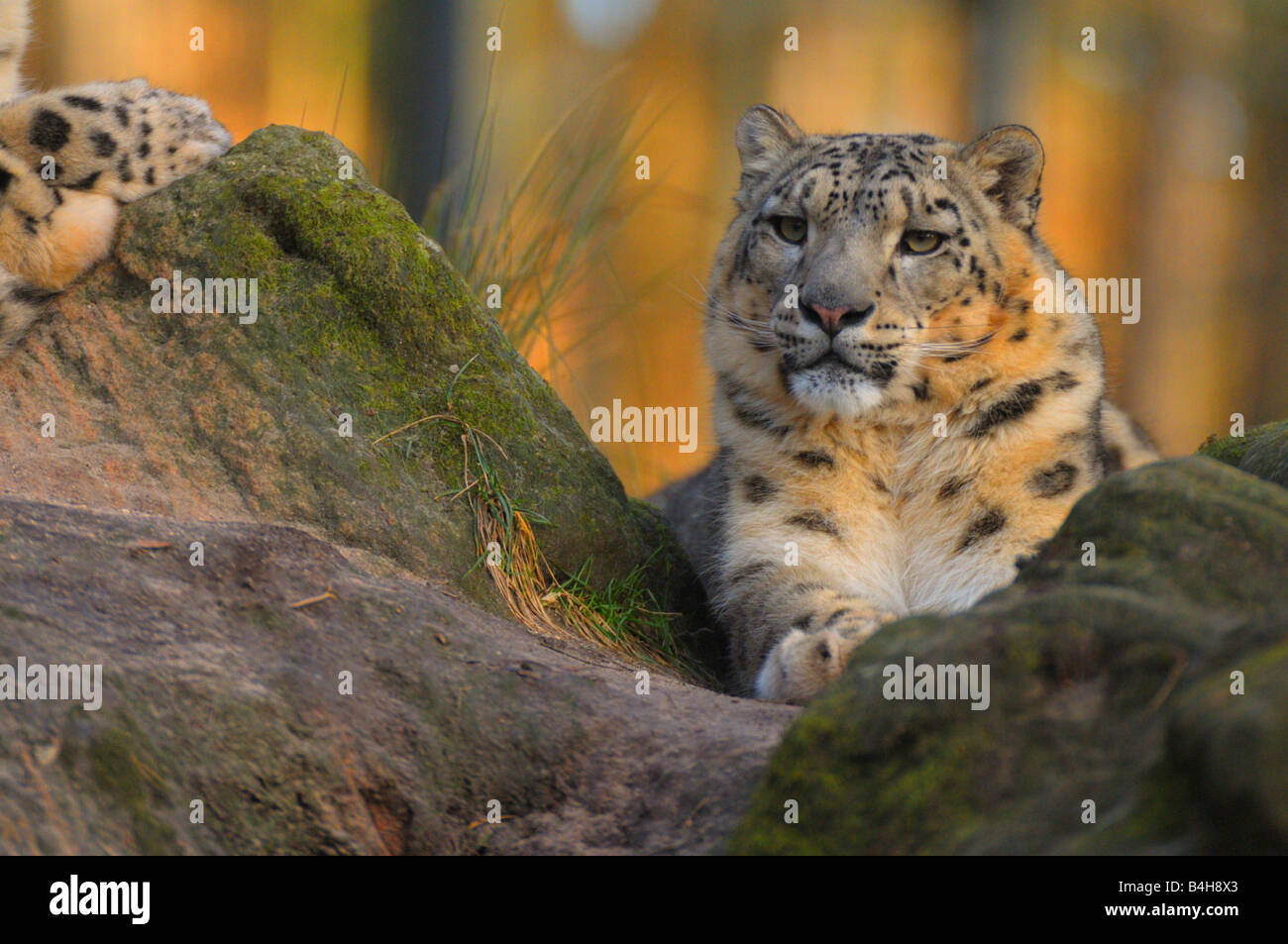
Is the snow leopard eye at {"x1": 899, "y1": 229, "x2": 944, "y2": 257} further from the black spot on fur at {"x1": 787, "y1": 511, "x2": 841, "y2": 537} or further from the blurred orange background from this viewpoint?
the blurred orange background

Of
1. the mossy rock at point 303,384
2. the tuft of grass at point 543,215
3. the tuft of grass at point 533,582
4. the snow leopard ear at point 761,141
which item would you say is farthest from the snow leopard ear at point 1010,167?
the tuft of grass at point 543,215

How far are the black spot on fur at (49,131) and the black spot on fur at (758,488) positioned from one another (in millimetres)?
2645

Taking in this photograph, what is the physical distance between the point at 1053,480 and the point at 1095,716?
7.06 feet

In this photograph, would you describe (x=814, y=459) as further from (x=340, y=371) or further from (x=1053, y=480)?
(x=340, y=371)

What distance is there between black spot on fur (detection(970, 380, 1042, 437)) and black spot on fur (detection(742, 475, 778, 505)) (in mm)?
722

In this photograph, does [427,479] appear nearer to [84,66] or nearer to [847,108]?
[84,66]

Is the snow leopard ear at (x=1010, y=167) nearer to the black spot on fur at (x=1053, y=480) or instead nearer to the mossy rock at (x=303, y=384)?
the black spot on fur at (x=1053, y=480)

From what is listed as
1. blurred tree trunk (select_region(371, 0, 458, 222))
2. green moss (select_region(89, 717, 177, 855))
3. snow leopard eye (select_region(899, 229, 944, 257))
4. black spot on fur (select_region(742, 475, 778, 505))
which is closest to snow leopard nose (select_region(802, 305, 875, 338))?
snow leopard eye (select_region(899, 229, 944, 257))

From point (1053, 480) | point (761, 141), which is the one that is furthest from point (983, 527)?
point (761, 141)

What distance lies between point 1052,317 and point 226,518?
285 centimetres

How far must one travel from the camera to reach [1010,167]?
4410mm

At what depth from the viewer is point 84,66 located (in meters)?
9.61

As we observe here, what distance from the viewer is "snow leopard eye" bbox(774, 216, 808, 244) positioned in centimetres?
436
